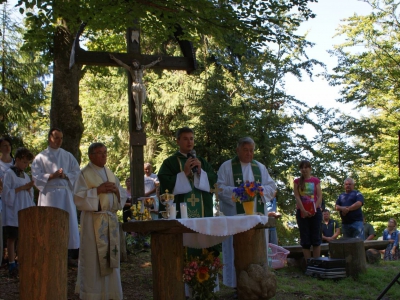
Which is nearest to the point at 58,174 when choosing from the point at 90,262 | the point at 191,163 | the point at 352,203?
the point at 90,262

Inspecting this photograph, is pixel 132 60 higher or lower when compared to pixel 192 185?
higher

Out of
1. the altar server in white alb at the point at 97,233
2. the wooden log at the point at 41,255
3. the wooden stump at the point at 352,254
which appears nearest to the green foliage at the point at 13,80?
the altar server in white alb at the point at 97,233

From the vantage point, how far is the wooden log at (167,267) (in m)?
5.68

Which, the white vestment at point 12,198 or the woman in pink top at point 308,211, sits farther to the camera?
the woman in pink top at point 308,211

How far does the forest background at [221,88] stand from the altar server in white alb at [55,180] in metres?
1.76

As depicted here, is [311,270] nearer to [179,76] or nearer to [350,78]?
[179,76]

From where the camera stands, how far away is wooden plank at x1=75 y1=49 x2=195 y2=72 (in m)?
8.92

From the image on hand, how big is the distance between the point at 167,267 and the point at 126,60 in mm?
4572

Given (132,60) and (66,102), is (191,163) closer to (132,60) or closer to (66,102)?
(132,60)

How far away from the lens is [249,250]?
6.16m

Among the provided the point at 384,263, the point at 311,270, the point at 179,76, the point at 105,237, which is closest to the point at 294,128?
the point at 179,76

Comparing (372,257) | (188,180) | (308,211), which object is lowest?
(372,257)

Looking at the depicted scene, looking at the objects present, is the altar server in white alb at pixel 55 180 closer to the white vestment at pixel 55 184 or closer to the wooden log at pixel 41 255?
the white vestment at pixel 55 184

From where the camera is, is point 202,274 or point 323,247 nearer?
point 202,274
